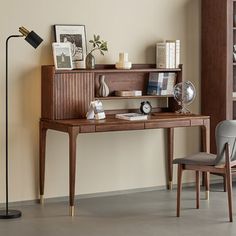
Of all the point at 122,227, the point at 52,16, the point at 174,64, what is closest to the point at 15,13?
the point at 52,16

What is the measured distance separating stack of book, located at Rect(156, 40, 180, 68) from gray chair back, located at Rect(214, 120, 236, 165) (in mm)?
1329

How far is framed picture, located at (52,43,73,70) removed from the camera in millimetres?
6020

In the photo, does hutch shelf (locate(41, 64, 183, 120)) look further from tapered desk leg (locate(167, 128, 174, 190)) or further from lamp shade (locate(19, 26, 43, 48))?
tapered desk leg (locate(167, 128, 174, 190))

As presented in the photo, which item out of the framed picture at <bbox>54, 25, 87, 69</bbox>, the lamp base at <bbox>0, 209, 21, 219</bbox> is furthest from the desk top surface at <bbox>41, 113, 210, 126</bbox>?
the lamp base at <bbox>0, 209, 21, 219</bbox>

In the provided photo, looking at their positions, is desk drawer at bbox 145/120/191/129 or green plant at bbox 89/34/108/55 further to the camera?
green plant at bbox 89/34/108/55

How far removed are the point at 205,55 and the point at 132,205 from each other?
70.0 inches

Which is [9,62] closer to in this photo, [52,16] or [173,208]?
[52,16]

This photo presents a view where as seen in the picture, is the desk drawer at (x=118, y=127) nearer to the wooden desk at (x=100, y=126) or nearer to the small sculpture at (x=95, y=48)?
the wooden desk at (x=100, y=126)

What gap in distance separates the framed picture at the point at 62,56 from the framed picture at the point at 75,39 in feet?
0.37

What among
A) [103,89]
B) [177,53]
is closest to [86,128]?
[103,89]

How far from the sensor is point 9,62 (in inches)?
235

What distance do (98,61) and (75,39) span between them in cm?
Answer: 34

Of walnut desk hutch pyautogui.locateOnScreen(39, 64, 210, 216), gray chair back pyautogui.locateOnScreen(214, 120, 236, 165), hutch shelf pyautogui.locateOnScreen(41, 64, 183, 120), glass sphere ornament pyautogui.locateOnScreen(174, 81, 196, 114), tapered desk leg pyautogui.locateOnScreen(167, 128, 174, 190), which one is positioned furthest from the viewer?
tapered desk leg pyautogui.locateOnScreen(167, 128, 174, 190)

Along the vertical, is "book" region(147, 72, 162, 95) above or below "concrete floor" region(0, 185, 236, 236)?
above
